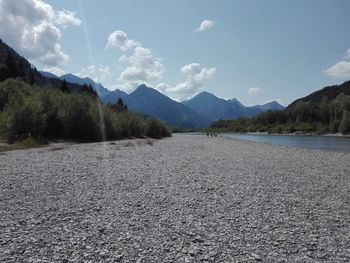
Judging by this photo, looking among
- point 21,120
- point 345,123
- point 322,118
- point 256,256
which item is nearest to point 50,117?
point 21,120

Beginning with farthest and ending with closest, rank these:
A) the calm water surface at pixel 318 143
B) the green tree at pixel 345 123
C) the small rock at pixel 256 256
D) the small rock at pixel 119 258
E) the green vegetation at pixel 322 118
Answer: the green vegetation at pixel 322 118
the green tree at pixel 345 123
the calm water surface at pixel 318 143
the small rock at pixel 256 256
the small rock at pixel 119 258

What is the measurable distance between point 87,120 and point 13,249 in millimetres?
57870

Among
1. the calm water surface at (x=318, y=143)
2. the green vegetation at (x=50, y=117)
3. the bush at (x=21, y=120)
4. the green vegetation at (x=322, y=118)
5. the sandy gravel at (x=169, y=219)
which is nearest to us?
the sandy gravel at (x=169, y=219)

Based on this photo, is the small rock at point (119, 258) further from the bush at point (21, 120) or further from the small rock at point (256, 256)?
the bush at point (21, 120)

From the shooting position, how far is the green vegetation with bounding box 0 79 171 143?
47844 mm

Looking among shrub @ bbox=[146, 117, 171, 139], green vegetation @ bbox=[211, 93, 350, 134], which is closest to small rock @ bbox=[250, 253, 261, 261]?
shrub @ bbox=[146, 117, 171, 139]

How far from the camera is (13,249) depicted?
7.82 metres

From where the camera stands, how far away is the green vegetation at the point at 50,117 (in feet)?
157

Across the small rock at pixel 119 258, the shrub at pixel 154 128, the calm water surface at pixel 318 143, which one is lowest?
the calm water surface at pixel 318 143

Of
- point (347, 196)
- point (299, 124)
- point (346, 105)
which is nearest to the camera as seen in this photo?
point (347, 196)

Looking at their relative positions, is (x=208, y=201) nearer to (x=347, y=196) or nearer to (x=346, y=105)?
(x=347, y=196)

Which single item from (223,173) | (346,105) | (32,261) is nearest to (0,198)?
(32,261)

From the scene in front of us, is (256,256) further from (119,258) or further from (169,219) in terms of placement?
(169,219)

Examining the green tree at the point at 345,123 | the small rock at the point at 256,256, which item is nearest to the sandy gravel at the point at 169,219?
the small rock at the point at 256,256
